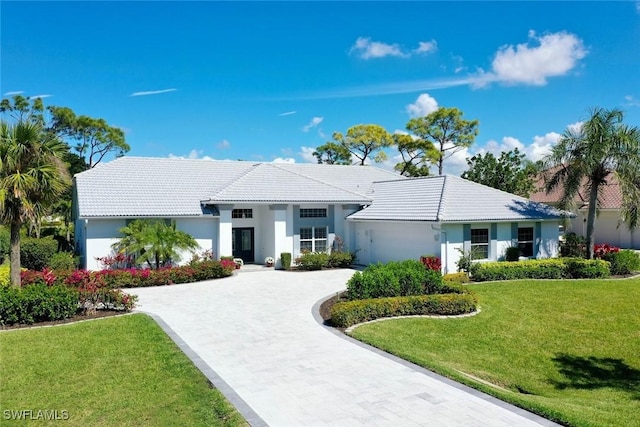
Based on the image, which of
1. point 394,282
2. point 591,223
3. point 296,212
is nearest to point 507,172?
point 591,223

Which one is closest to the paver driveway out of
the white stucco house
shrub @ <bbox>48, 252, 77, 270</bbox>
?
shrub @ <bbox>48, 252, 77, 270</bbox>

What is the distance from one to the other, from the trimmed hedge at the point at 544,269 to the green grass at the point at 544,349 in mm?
2959

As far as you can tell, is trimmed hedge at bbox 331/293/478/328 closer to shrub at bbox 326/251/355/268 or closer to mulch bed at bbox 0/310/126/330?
mulch bed at bbox 0/310/126/330

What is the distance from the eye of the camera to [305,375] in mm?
9203

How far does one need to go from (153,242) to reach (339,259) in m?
10.0

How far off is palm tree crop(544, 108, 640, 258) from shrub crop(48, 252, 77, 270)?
2412cm

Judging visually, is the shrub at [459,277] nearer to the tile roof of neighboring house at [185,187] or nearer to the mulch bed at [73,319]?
the tile roof of neighboring house at [185,187]

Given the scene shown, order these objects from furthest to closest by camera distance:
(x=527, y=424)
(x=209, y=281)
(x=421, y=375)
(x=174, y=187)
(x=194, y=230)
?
(x=174, y=187) → (x=194, y=230) → (x=209, y=281) → (x=421, y=375) → (x=527, y=424)

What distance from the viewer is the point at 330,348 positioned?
11.1 m

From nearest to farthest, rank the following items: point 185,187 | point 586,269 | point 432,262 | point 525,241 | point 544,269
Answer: point 432,262
point 544,269
point 586,269
point 525,241
point 185,187

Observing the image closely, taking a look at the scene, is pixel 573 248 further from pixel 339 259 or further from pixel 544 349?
pixel 544 349

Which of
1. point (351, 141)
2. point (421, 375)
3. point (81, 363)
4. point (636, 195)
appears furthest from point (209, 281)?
point (351, 141)

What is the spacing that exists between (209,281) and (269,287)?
3506 mm

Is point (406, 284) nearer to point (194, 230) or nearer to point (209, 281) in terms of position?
point (209, 281)
